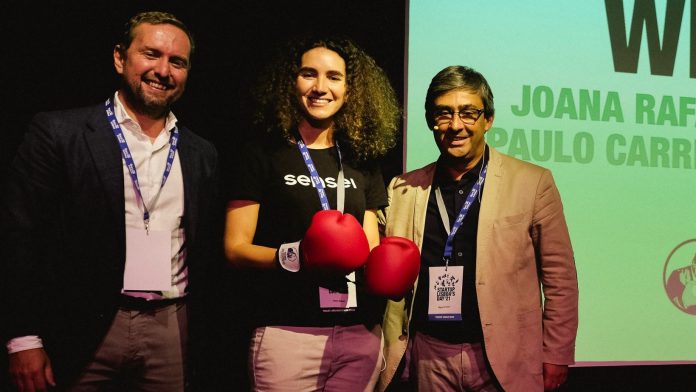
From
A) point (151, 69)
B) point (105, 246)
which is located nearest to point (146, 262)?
point (105, 246)

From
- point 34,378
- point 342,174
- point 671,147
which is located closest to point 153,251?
point 34,378

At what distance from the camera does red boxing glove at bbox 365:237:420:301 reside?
164 cm

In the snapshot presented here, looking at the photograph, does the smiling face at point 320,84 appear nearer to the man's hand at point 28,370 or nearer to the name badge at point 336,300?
the name badge at point 336,300

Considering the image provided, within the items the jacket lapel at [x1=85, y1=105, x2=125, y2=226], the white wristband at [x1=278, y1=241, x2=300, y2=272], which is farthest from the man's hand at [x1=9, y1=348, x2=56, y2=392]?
the white wristband at [x1=278, y1=241, x2=300, y2=272]

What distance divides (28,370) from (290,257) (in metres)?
0.76

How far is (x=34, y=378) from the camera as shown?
1593 millimetres

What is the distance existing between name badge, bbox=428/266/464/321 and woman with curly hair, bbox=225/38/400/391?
0.56 feet

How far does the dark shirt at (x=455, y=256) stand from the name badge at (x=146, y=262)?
31.5 inches

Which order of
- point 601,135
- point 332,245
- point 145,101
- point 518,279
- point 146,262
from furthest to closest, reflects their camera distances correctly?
point 601,135, point 518,279, point 145,101, point 146,262, point 332,245

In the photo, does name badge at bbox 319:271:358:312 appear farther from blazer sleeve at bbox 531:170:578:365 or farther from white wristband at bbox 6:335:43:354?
white wristband at bbox 6:335:43:354

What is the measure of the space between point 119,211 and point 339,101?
73 cm

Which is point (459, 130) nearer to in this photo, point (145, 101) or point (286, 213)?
point (286, 213)

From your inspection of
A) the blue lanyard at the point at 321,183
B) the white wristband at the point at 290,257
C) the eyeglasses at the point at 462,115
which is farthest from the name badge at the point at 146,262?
the eyeglasses at the point at 462,115

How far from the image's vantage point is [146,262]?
170 cm
